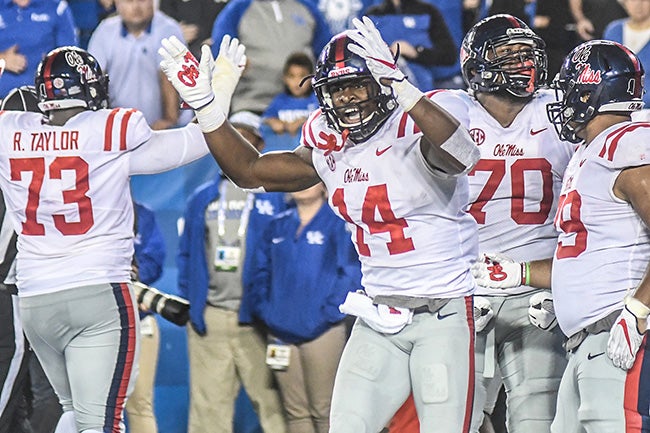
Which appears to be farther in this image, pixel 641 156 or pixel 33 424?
pixel 33 424

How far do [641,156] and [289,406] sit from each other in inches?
104

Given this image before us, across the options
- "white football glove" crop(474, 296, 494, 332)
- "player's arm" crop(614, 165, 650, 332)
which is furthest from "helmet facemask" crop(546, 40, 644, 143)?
"white football glove" crop(474, 296, 494, 332)

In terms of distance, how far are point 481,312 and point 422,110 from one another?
104cm

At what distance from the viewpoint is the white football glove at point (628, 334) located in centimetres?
337

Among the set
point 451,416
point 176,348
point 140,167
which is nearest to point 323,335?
point 176,348

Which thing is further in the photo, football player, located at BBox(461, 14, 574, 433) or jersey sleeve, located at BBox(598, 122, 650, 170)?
football player, located at BBox(461, 14, 574, 433)

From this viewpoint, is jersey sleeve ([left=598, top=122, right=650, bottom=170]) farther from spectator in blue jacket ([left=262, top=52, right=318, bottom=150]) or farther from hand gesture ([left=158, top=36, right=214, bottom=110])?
spectator in blue jacket ([left=262, top=52, right=318, bottom=150])

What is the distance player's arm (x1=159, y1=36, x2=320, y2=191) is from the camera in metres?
3.89

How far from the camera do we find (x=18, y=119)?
14.8 ft

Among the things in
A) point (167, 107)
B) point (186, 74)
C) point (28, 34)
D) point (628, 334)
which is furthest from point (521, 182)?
point (28, 34)

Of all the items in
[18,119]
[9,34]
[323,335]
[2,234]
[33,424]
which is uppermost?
[9,34]

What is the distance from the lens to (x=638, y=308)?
11.1ft

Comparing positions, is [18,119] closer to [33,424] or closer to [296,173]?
[296,173]

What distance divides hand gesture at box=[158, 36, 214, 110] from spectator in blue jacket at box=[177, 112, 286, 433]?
6.06 feet
